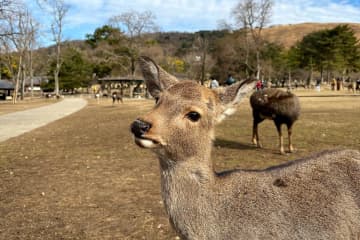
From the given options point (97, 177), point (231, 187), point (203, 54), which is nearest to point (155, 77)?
point (231, 187)

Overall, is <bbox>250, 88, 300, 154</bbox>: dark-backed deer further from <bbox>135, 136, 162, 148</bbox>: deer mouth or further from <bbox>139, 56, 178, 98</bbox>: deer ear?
<bbox>135, 136, 162, 148</bbox>: deer mouth

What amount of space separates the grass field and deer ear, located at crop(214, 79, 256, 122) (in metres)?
1.58

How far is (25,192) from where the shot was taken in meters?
8.16

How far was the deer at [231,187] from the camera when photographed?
3100 mm

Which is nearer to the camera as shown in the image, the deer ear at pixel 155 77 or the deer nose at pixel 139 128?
the deer nose at pixel 139 128

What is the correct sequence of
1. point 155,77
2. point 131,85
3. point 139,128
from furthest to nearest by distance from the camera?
1. point 131,85
2. point 155,77
3. point 139,128

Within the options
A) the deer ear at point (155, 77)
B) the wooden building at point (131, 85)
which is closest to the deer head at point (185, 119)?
the deer ear at point (155, 77)

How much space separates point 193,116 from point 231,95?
0.54m

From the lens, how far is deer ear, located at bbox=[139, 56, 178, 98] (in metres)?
3.92

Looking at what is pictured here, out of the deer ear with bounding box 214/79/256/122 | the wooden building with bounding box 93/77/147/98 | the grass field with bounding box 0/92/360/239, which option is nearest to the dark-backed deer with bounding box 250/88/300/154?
the grass field with bounding box 0/92/360/239

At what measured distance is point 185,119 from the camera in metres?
3.31

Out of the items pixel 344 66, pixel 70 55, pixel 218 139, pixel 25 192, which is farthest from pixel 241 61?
pixel 25 192

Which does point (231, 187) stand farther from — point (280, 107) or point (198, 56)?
point (198, 56)

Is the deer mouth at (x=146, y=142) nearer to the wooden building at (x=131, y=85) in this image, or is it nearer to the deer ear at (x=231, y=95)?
the deer ear at (x=231, y=95)
